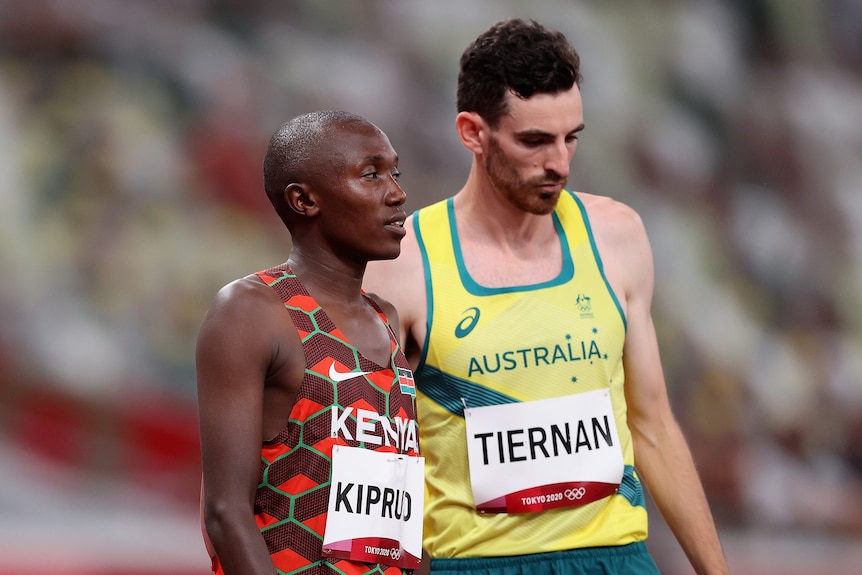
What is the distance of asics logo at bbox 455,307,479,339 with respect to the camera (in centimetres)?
256

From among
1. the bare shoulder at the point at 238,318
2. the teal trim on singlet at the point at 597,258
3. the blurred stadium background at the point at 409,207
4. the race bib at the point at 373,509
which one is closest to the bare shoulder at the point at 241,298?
the bare shoulder at the point at 238,318

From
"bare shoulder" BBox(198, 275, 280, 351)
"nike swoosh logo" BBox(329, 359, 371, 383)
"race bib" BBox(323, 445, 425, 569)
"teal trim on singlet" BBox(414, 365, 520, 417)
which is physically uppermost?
"teal trim on singlet" BBox(414, 365, 520, 417)

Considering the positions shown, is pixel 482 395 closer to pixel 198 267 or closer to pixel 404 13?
pixel 198 267

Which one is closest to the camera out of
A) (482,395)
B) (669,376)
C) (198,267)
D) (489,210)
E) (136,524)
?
(482,395)

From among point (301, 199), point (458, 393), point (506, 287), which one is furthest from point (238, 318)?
point (506, 287)

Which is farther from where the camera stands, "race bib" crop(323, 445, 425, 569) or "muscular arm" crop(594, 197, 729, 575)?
"muscular arm" crop(594, 197, 729, 575)

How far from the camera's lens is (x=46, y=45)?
5387mm

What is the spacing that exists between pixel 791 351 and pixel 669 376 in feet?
2.36

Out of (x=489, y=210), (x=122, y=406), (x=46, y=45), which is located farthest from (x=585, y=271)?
(x=46, y=45)

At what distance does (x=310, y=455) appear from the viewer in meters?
1.83

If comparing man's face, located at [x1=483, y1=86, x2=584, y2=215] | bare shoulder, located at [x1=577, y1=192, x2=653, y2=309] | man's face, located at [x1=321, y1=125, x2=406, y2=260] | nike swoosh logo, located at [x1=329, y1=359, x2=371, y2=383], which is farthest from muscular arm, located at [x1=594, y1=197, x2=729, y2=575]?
nike swoosh logo, located at [x1=329, y1=359, x2=371, y2=383]

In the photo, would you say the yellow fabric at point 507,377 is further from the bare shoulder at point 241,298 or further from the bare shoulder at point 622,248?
the bare shoulder at point 241,298

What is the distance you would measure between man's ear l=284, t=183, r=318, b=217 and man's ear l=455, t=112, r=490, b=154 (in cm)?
81

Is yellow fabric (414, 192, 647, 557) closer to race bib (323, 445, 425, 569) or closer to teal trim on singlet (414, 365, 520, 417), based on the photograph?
teal trim on singlet (414, 365, 520, 417)
